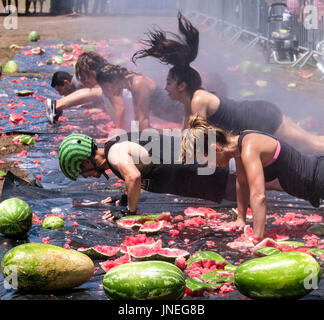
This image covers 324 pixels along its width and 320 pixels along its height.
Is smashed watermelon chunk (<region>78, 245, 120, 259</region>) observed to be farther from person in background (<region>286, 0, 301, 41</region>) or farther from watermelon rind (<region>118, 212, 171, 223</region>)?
person in background (<region>286, 0, 301, 41</region>)

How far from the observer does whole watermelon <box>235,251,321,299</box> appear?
16.1 feet

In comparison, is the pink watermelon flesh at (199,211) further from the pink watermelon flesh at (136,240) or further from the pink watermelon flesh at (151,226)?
the pink watermelon flesh at (136,240)

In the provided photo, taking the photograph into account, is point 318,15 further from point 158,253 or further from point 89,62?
point 158,253

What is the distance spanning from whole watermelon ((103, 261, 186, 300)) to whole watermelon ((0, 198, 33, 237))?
1891 mm

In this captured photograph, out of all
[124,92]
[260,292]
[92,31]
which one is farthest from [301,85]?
[92,31]

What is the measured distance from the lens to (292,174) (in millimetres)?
6922

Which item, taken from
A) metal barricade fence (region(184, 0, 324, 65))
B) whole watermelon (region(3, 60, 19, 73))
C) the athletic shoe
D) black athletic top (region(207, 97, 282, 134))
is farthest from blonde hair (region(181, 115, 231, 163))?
whole watermelon (region(3, 60, 19, 73))

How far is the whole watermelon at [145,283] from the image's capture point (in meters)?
4.93

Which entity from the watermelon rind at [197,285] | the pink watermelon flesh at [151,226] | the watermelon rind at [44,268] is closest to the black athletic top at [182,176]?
the pink watermelon flesh at [151,226]

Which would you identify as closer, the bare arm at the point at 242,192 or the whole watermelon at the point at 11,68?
the bare arm at the point at 242,192

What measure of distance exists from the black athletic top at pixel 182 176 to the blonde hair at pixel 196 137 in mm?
1413

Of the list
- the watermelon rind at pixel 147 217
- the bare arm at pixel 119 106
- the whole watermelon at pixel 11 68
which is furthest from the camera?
the whole watermelon at pixel 11 68

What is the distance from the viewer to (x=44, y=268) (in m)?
5.30
